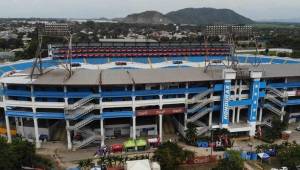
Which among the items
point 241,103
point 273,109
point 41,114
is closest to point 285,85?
point 273,109

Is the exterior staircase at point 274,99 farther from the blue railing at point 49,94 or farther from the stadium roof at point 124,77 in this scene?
the blue railing at point 49,94

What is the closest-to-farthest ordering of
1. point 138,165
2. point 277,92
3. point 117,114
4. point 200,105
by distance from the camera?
1. point 138,165
2. point 117,114
3. point 200,105
4. point 277,92

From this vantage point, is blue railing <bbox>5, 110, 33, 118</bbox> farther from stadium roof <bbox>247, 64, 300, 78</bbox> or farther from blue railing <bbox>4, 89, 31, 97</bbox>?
stadium roof <bbox>247, 64, 300, 78</bbox>

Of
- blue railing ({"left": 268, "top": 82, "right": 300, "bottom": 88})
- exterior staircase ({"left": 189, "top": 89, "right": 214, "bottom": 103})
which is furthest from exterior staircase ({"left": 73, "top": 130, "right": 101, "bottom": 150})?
blue railing ({"left": 268, "top": 82, "right": 300, "bottom": 88})

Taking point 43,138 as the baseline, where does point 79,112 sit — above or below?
above

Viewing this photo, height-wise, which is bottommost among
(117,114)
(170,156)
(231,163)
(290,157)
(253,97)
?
(290,157)

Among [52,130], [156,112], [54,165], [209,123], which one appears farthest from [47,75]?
[209,123]

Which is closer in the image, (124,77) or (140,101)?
(140,101)

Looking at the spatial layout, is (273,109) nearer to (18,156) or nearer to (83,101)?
(83,101)
